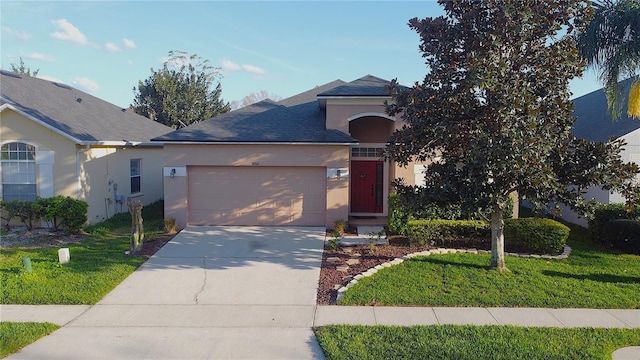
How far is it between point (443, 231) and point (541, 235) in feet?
7.61

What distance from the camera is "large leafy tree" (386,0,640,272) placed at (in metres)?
7.91

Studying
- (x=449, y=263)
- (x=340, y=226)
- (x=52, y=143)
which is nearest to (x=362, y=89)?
(x=340, y=226)

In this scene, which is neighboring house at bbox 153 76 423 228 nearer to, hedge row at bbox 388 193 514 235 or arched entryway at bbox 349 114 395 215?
arched entryway at bbox 349 114 395 215

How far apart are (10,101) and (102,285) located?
9195 millimetres

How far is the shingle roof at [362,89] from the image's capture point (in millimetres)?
14594

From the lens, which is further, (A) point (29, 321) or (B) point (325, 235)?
(B) point (325, 235)

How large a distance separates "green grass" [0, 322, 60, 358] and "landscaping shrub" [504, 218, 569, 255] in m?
10.1

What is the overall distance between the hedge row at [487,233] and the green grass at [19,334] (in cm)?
825

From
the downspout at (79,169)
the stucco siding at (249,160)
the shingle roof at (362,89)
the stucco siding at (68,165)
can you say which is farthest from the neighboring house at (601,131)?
the stucco siding at (68,165)

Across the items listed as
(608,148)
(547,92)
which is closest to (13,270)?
(547,92)

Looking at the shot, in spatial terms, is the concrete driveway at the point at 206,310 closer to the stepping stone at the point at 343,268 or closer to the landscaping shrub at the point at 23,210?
the stepping stone at the point at 343,268

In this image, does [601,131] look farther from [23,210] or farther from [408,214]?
[23,210]

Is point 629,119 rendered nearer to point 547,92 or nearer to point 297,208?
point 547,92

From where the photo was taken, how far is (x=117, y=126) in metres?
18.7
